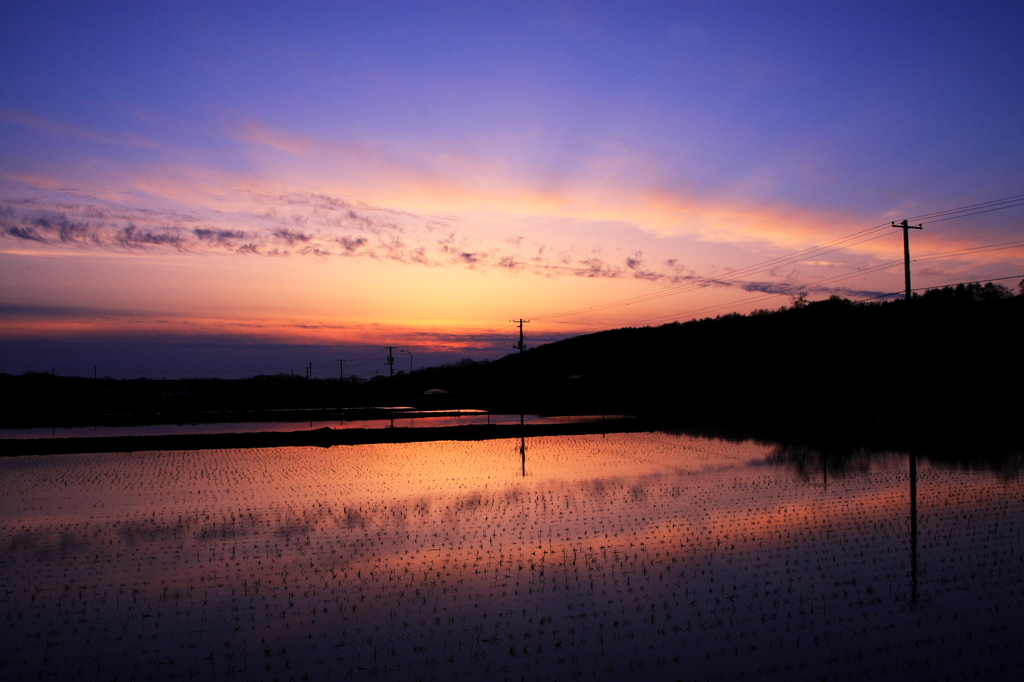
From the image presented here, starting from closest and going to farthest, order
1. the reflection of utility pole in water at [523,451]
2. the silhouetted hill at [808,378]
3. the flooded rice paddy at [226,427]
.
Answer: the reflection of utility pole in water at [523,451] < the flooded rice paddy at [226,427] < the silhouetted hill at [808,378]

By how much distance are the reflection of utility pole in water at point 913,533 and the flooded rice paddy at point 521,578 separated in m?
0.09

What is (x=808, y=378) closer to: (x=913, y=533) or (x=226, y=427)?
(x=913, y=533)

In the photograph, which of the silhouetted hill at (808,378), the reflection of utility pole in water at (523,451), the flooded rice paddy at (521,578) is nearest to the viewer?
the flooded rice paddy at (521,578)

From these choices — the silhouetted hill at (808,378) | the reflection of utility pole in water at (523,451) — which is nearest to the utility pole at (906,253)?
the silhouetted hill at (808,378)

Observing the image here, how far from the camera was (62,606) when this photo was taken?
906 cm

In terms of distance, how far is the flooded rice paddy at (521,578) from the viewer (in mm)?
7273

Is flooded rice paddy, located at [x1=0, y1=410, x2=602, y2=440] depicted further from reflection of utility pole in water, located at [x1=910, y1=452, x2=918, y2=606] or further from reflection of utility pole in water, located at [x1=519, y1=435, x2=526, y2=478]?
reflection of utility pole in water, located at [x1=910, y1=452, x2=918, y2=606]

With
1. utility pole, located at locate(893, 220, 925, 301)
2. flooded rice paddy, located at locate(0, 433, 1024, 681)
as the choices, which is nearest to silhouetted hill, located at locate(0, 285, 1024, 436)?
utility pole, located at locate(893, 220, 925, 301)

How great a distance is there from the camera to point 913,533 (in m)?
12.5

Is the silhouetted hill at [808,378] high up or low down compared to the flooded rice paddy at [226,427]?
up

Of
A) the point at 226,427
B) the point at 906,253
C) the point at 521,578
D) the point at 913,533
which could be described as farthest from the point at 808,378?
the point at 521,578

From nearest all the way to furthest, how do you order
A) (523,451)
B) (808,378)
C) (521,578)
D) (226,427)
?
(521,578)
(523,451)
(226,427)
(808,378)

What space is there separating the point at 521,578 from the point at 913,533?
8.26m

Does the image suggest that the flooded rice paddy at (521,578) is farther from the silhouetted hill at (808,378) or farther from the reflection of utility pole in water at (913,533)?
the silhouetted hill at (808,378)
